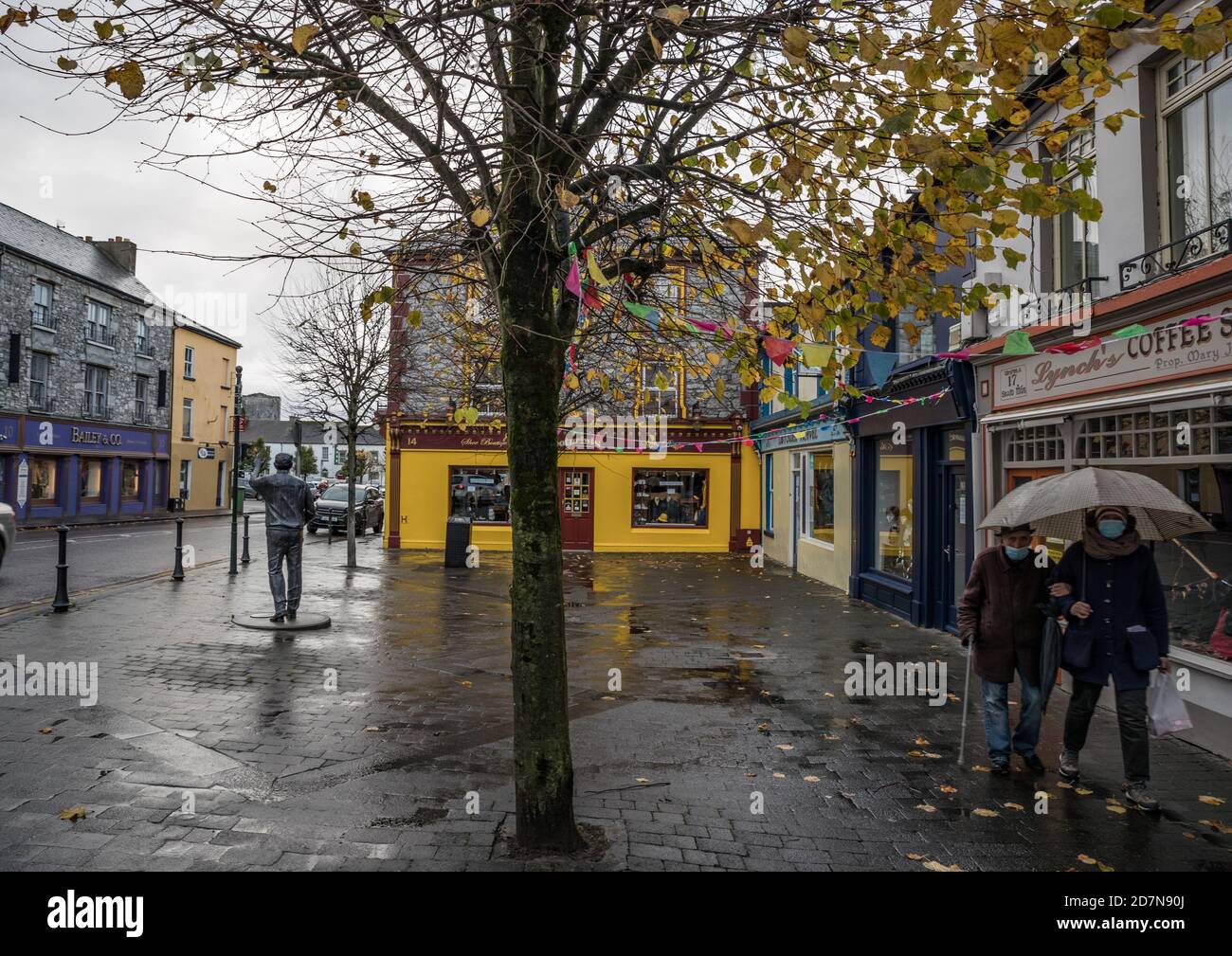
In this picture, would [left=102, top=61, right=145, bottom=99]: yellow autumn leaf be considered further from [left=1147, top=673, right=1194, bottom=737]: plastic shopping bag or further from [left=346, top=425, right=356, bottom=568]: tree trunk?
[left=346, top=425, right=356, bottom=568]: tree trunk

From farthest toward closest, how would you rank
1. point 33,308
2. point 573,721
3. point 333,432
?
point 33,308
point 333,432
point 573,721

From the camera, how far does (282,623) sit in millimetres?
9914

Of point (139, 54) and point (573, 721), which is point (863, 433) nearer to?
point (573, 721)

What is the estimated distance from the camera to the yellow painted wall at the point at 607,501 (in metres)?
23.8

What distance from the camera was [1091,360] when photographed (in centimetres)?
760

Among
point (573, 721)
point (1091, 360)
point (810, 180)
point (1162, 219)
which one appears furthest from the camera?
point (1091, 360)

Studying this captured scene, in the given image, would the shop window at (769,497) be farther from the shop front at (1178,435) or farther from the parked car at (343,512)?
the shop front at (1178,435)

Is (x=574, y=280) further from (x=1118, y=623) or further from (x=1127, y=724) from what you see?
(x=1127, y=724)

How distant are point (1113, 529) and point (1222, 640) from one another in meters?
1.75

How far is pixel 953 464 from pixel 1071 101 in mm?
6232

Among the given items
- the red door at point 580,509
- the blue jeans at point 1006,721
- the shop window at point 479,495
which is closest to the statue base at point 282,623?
the blue jeans at point 1006,721

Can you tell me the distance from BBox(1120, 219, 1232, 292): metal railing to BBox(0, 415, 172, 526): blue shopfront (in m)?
33.4

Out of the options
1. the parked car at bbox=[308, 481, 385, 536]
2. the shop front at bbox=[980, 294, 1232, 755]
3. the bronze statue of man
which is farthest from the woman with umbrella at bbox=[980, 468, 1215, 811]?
the parked car at bbox=[308, 481, 385, 536]

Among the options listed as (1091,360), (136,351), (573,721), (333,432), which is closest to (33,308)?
(136,351)
